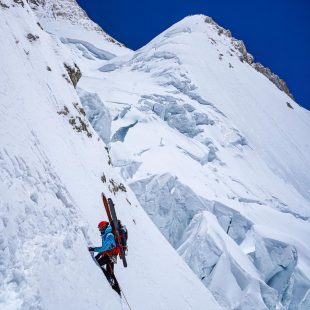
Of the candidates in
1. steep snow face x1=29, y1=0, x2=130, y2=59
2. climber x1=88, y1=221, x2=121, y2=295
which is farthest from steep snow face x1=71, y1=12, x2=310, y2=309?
climber x1=88, y1=221, x2=121, y2=295

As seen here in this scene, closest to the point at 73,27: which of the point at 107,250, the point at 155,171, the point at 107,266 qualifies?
the point at 155,171

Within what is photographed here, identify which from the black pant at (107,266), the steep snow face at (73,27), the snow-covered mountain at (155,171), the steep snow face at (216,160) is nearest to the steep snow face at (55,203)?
the snow-covered mountain at (155,171)

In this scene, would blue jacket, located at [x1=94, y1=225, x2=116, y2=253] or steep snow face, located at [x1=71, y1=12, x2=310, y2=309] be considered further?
steep snow face, located at [x1=71, y1=12, x2=310, y2=309]

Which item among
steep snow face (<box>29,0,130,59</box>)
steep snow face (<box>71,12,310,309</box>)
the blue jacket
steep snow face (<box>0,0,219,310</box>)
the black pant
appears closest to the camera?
steep snow face (<box>0,0,219,310</box>)

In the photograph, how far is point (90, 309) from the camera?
8.47 meters

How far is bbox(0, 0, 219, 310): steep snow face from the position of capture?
766 cm

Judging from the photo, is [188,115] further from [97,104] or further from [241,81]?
[241,81]

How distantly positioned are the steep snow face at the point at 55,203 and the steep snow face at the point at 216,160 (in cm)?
863

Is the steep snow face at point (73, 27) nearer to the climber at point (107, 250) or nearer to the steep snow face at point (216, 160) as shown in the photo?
the steep snow face at point (216, 160)

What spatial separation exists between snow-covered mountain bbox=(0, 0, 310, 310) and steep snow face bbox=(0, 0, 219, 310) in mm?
52

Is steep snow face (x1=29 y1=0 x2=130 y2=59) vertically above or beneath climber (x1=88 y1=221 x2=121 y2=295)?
above

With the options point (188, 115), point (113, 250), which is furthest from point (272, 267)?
point (113, 250)

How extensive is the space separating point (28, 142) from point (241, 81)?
2085 inches

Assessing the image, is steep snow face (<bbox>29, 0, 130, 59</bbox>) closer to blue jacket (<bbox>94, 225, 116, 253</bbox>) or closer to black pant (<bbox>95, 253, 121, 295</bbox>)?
black pant (<bbox>95, 253, 121, 295</bbox>)
